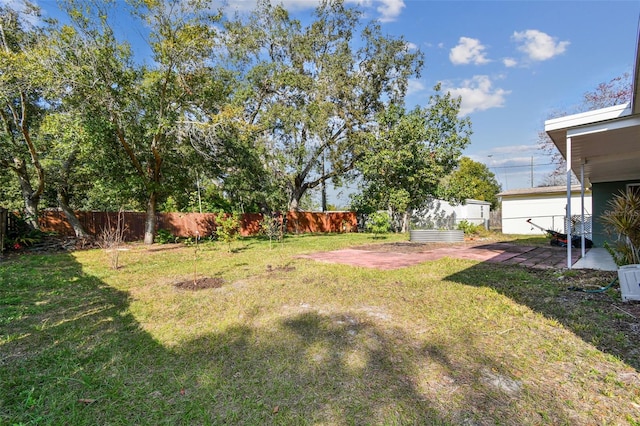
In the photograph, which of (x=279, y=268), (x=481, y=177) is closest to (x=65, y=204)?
(x=279, y=268)

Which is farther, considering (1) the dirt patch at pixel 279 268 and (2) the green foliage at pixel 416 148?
(2) the green foliage at pixel 416 148

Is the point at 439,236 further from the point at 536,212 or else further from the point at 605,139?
the point at 536,212

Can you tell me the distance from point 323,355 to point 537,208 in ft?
63.5

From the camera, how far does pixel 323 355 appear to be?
2590mm

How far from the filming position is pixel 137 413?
74.4 inches

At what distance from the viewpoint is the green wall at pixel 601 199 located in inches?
347

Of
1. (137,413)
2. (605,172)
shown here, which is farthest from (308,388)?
(605,172)

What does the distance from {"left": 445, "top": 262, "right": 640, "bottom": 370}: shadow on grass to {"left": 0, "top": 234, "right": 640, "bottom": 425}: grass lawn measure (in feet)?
0.09

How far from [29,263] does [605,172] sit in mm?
15136

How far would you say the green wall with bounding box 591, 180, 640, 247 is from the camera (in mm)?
8812

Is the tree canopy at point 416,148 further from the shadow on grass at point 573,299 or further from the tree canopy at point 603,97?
the shadow on grass at point 573,299

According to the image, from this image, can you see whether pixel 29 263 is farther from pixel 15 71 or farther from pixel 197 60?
pixel 197 60

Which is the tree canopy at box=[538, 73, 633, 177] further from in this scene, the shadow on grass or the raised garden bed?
the shadow on grass

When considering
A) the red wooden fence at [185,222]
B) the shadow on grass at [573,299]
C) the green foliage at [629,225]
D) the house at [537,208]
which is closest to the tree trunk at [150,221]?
the red wooden fence at [185,222]
